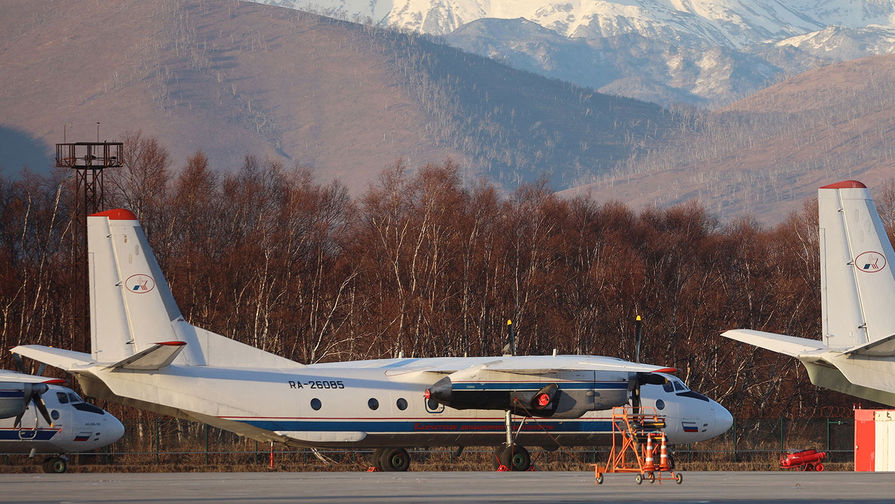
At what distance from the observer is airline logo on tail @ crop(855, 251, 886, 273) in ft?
89.7

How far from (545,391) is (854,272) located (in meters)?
8.39

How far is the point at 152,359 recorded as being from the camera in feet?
98.6

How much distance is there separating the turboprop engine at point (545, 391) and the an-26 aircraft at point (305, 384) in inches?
1.0

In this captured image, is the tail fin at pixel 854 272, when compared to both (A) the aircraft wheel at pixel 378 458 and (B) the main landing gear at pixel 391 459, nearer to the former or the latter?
(B) the main landing gear at pixel 391 459

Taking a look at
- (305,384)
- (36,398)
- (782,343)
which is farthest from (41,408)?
(782,343)

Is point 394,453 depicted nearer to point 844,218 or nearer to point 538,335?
point 844,218

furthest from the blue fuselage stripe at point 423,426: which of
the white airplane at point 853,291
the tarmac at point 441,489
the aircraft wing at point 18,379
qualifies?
the white airplane at point 853,291

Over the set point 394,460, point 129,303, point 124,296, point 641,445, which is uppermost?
point 124,296

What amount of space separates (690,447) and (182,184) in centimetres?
3588

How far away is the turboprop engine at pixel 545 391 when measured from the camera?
32.4 meters

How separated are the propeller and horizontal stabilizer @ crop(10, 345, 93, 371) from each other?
1696 mm

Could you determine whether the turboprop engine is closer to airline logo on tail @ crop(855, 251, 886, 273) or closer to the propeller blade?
airline logo on tail @ crop(855, 251, 886, 273)

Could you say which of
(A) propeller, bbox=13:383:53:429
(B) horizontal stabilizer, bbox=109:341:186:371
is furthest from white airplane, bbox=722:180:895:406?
(A) propeller, bbox=13:383:53:429

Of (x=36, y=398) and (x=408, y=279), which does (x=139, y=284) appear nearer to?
(x=36, y=398)
